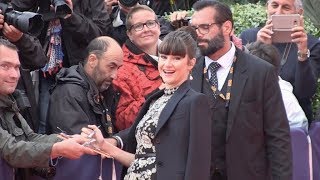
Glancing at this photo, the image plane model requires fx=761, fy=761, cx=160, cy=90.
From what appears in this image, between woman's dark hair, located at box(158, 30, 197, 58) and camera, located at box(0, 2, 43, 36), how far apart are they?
1124 mm

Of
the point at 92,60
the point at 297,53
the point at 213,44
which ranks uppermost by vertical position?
the point at 213,44

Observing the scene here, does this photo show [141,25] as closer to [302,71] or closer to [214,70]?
[214,70]

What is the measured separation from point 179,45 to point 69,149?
1.03 m

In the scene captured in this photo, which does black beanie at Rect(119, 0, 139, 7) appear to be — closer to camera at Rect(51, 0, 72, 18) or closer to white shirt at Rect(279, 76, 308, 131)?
camera at Rect(51, 0, 72, 18)

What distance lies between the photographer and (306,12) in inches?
385

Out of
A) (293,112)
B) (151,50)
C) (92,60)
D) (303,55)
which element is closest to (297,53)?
(303,55)

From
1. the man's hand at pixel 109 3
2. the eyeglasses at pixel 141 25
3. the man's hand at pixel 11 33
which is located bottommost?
the man's hand at pixel 109 3

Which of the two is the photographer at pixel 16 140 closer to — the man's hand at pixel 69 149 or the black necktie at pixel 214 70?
the man's hand at pixel 69 149

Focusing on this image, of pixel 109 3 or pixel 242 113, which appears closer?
pixel 242 113

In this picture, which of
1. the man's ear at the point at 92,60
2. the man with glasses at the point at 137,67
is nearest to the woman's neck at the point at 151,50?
the man with glasses at the point at 137,67

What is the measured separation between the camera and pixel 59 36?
666 cm

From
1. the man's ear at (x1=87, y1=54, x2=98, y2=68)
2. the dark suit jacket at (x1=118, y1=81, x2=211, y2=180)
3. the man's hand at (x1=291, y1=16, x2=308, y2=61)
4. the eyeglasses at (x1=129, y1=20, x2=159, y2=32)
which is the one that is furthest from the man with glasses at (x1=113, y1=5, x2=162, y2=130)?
the man's hand at (x1=291, y1=16, x2=308, y2=61)

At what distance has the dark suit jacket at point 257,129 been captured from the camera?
5.43 meters

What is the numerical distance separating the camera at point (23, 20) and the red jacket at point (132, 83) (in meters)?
0.91
